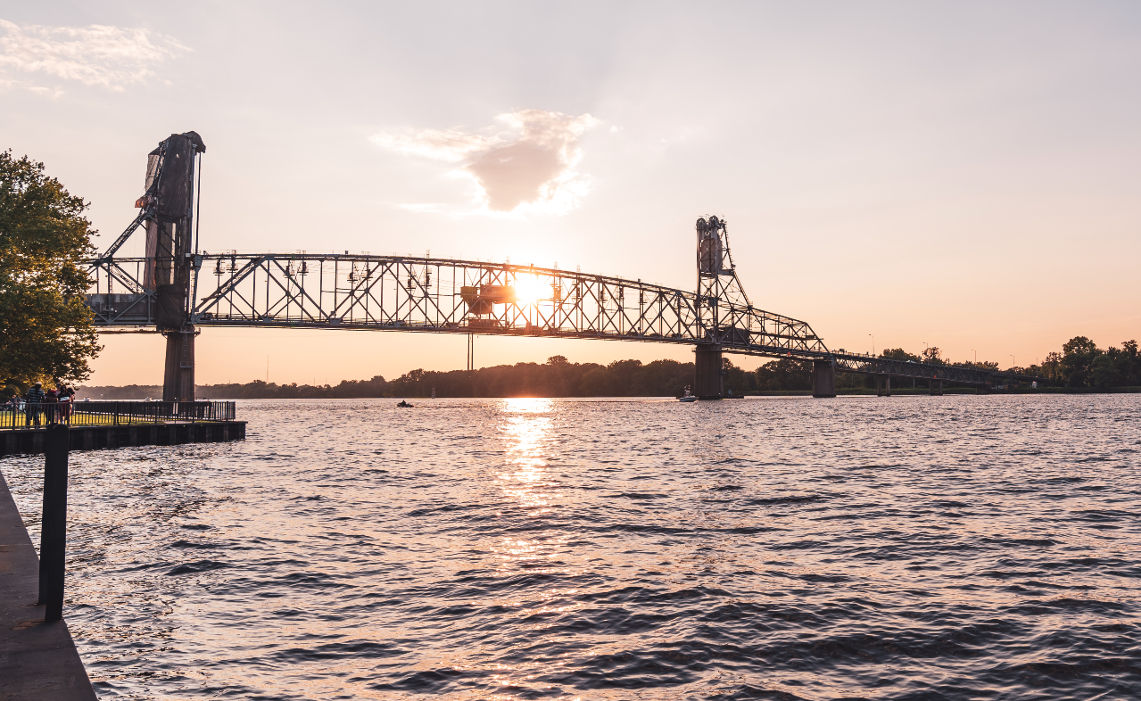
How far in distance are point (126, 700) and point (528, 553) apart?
29.1 ft

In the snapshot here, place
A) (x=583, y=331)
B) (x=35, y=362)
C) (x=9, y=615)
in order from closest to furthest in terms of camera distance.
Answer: (x=9, y=615), (x=35, y=362), (x=583, y=331)

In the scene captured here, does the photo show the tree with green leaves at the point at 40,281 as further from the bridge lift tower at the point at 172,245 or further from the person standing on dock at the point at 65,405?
the bridge lift tower at the point at 172,245

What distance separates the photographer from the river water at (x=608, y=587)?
895 centimetres

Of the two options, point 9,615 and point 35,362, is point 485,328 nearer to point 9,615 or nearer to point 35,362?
point 35,362

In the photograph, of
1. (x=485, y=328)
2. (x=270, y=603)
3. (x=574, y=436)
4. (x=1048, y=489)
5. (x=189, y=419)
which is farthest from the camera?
(x=485, y=328)

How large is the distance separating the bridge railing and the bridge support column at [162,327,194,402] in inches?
2016

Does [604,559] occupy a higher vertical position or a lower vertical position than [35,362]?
lower

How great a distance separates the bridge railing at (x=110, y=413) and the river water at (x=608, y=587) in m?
15.3

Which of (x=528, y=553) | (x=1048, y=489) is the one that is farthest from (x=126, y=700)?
(x=1048, y=489)

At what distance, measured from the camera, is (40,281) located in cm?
3859

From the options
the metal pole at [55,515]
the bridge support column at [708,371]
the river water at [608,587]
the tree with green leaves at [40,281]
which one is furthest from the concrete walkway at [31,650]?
the bridge support column at [708,371]

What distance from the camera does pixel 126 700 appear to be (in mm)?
8008

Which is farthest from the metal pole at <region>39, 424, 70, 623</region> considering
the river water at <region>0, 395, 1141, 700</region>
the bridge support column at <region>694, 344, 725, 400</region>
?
the bridge support column at <region>694, 344, 725, 400</region>

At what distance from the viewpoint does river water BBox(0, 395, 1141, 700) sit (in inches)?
352
